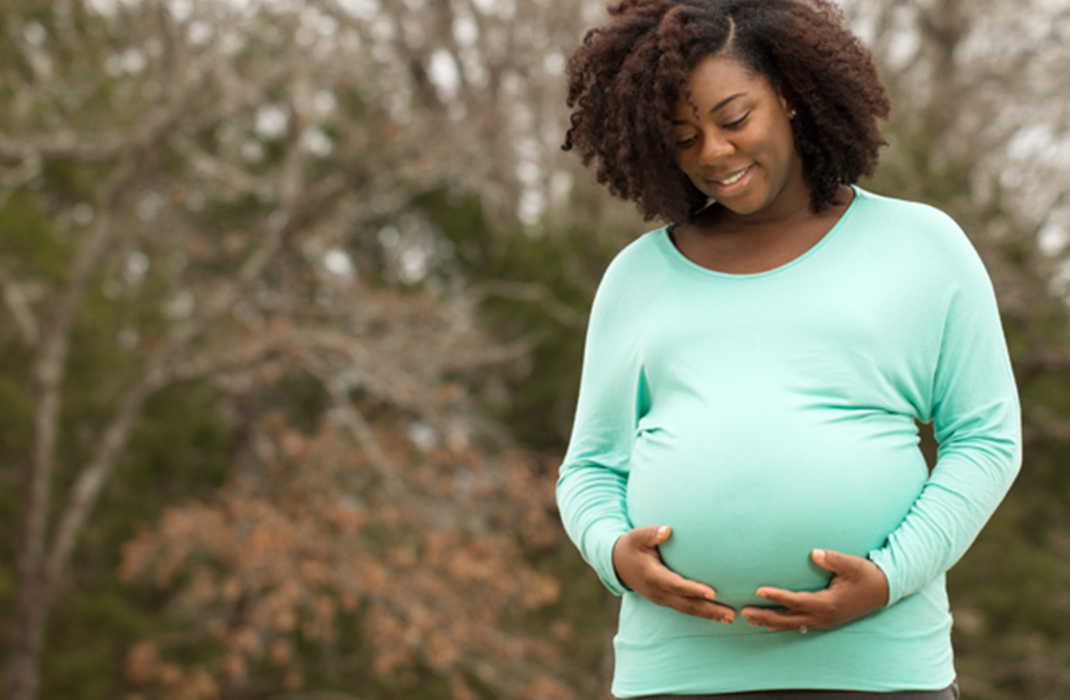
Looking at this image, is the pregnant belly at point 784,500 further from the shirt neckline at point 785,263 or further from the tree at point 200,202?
the tree at point 200,202

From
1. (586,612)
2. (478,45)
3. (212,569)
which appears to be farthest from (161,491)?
(478,45)

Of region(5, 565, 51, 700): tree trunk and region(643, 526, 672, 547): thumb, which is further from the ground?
region(643, 526, 672, 547): thumb

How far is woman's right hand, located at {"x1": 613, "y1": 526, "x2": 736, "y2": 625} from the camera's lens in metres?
1.32

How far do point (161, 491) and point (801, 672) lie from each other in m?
8.86

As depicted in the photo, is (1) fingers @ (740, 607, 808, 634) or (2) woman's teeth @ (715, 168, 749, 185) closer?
(1) fingers @ (740, 607, 808, 634)

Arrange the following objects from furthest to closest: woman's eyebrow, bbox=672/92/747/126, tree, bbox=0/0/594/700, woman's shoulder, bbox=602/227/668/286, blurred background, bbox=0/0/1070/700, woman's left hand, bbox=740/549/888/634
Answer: blurred background, bbox=0/0/1070/700 < tree, bbox=0/0/594/700 < woman's shoulder, bbox=602/227/668/286 < woman's eyebrow, bbox=672/92/747/126 < woman's left hand, bbox=740/549/888/634

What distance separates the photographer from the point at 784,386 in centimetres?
135

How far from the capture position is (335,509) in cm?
811

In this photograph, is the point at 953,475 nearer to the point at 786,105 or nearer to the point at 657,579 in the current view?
the point at 657,579

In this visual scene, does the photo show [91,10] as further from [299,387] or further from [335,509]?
[335,509]

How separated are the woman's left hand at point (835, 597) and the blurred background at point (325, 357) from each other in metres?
5.71

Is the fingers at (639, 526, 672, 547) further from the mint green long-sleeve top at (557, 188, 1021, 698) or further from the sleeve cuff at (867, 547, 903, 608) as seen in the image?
the sleeve cuff at (867, 547, 903, 608)

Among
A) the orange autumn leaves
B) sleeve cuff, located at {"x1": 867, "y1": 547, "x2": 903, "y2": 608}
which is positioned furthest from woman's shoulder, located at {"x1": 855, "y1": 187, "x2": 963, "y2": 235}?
the orange autumn leaves

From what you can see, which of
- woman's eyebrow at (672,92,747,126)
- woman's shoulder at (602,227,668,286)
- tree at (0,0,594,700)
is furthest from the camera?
tree at (0,0,594,700)
